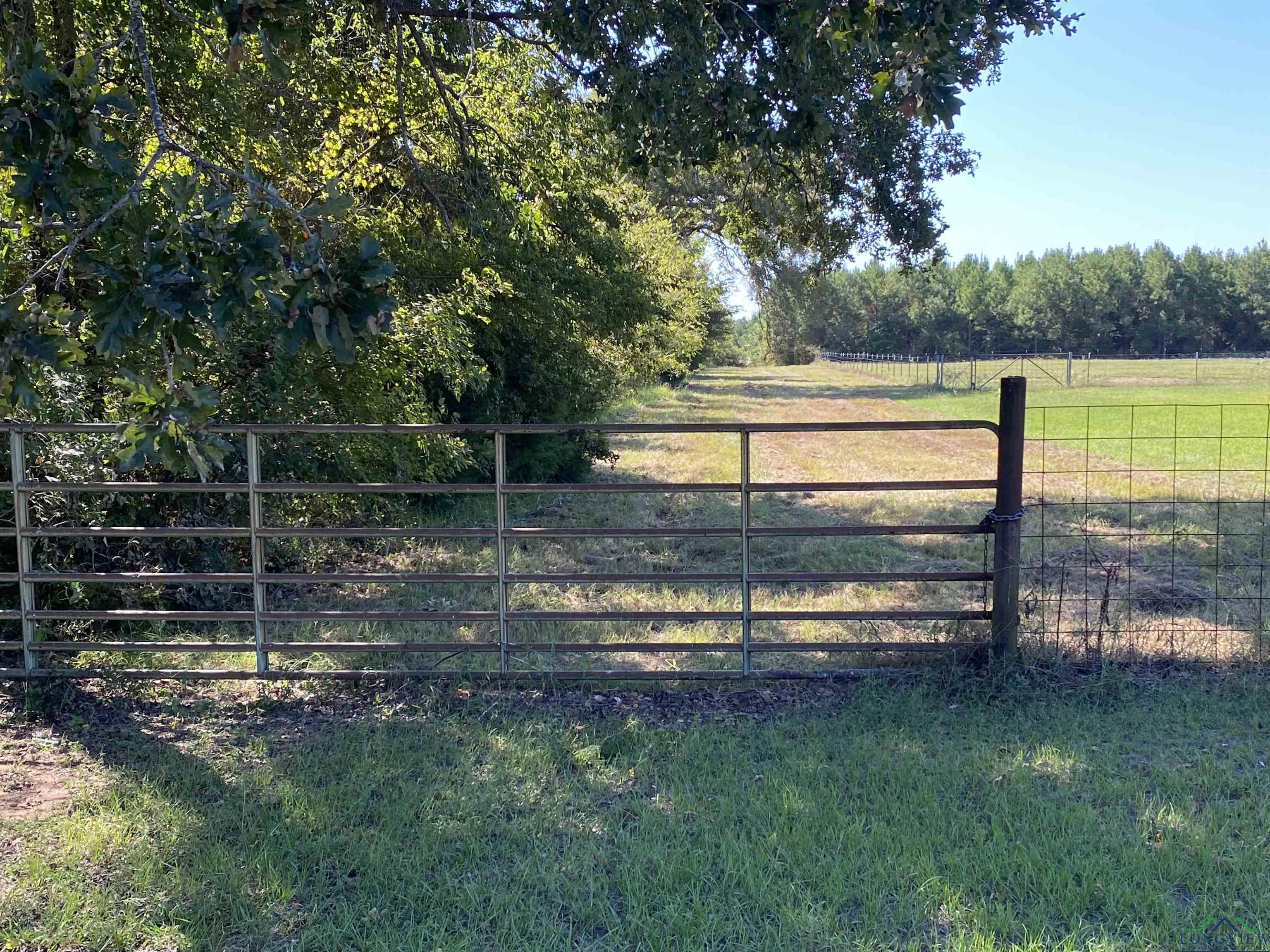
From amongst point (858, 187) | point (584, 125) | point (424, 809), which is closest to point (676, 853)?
point (424, 809)

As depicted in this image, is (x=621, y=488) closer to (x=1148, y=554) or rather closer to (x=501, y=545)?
(x=501, y=545)

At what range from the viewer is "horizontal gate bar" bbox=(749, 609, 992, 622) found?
224 inches

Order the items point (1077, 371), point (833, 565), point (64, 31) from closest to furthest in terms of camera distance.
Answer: point (64, 31), point (833, 565), point (1077, 371)

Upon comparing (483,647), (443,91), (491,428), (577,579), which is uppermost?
(443,91)

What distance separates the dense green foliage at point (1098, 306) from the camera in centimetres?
10425

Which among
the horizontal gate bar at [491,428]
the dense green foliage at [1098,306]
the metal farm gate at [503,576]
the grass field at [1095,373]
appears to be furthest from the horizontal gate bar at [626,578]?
the dense green foliage at [1098,306]

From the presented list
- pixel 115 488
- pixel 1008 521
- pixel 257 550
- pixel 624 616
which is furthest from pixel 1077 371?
pixel 115 488

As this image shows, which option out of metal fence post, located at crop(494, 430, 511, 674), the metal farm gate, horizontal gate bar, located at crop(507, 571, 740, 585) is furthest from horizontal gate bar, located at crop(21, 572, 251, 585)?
horizontal gate bar, located at crop(507, 571, 740, 585)

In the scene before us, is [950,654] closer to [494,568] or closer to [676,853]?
[676,853]

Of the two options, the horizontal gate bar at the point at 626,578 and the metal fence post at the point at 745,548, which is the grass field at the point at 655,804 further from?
the horizontal gate bar at the point at 626,578

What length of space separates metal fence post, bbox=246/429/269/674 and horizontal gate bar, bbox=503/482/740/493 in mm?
1499

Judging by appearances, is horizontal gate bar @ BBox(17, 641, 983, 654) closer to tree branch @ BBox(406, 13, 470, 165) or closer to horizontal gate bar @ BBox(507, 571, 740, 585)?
horizontal gate bar @ BBox(507, 571, 740, 585)

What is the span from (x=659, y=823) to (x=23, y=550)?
14.2 ft

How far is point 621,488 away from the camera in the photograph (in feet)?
18.6
